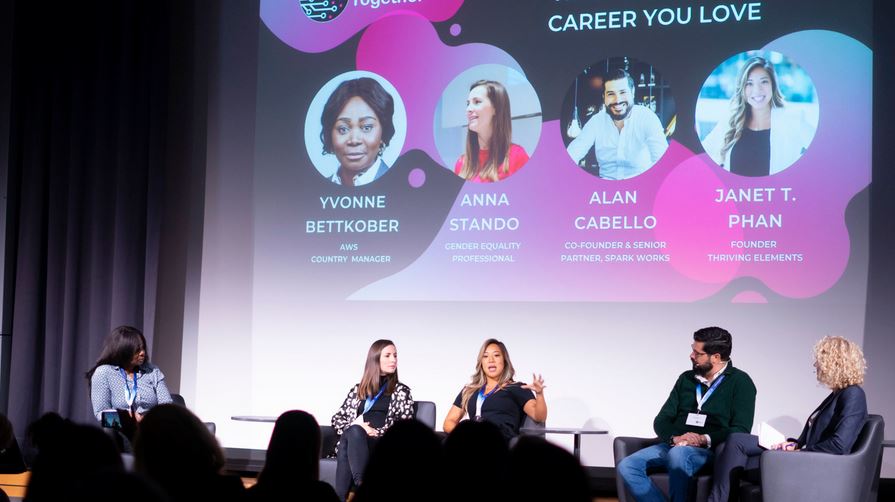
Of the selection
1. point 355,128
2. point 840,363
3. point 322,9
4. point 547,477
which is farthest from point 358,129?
point 547,477

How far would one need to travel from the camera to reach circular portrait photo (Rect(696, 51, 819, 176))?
5500mm

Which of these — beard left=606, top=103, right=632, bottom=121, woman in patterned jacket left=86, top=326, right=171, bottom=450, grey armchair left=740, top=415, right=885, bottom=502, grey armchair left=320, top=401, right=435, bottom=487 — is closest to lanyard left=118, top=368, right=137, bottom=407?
woman in patterned jacket left=86, top=326, right=171, bottom=450

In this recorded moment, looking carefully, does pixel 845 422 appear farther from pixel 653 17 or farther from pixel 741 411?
pixel 653 17

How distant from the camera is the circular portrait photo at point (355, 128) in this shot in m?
6.31

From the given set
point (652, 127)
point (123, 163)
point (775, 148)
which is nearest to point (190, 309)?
point (123, 163)

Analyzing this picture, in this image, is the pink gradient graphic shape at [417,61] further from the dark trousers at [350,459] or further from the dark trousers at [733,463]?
the dark trousers at [733,463]

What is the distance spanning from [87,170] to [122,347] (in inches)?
76.7

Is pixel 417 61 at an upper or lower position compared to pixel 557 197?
upper

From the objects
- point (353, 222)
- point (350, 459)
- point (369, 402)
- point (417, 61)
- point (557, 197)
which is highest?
point (417, 61)

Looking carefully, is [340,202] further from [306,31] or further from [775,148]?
[775,148]

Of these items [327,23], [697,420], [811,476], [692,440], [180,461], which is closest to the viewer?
[180,461]

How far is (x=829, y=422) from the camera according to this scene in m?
4.44

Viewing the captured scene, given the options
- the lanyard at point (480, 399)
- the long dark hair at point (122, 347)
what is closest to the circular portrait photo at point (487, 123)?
the lanyard at point (480, 399)

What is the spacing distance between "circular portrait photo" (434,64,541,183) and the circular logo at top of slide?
0.98m
